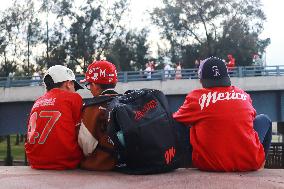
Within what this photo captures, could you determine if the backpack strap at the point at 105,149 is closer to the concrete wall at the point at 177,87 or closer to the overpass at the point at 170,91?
the overpass at the point at 170,91

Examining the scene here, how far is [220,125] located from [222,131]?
46 mm

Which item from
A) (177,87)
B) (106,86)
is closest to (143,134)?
(106,86)

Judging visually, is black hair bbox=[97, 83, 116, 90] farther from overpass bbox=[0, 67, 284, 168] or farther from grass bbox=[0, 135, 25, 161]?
grass bbox=[0, 135, 25, 161]

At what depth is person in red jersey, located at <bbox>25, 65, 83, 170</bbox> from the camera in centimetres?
367

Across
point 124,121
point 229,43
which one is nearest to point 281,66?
point 229,43

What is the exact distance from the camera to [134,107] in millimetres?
3287

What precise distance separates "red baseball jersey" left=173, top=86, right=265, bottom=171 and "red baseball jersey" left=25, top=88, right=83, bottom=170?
768 mm

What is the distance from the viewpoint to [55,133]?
3668 millimetres

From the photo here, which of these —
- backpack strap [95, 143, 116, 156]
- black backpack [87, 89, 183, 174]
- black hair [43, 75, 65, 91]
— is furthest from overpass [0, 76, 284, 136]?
black backpack [87, 89, 183, 174]

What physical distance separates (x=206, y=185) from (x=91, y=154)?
49.7 inches

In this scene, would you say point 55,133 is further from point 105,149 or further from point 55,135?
point 105,149

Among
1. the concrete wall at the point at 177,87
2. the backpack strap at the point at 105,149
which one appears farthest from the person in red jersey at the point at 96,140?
the concrete wall at the point at 177,87

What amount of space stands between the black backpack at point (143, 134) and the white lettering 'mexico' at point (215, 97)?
0.37 meters

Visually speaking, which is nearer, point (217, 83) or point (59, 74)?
point (217, 83)
